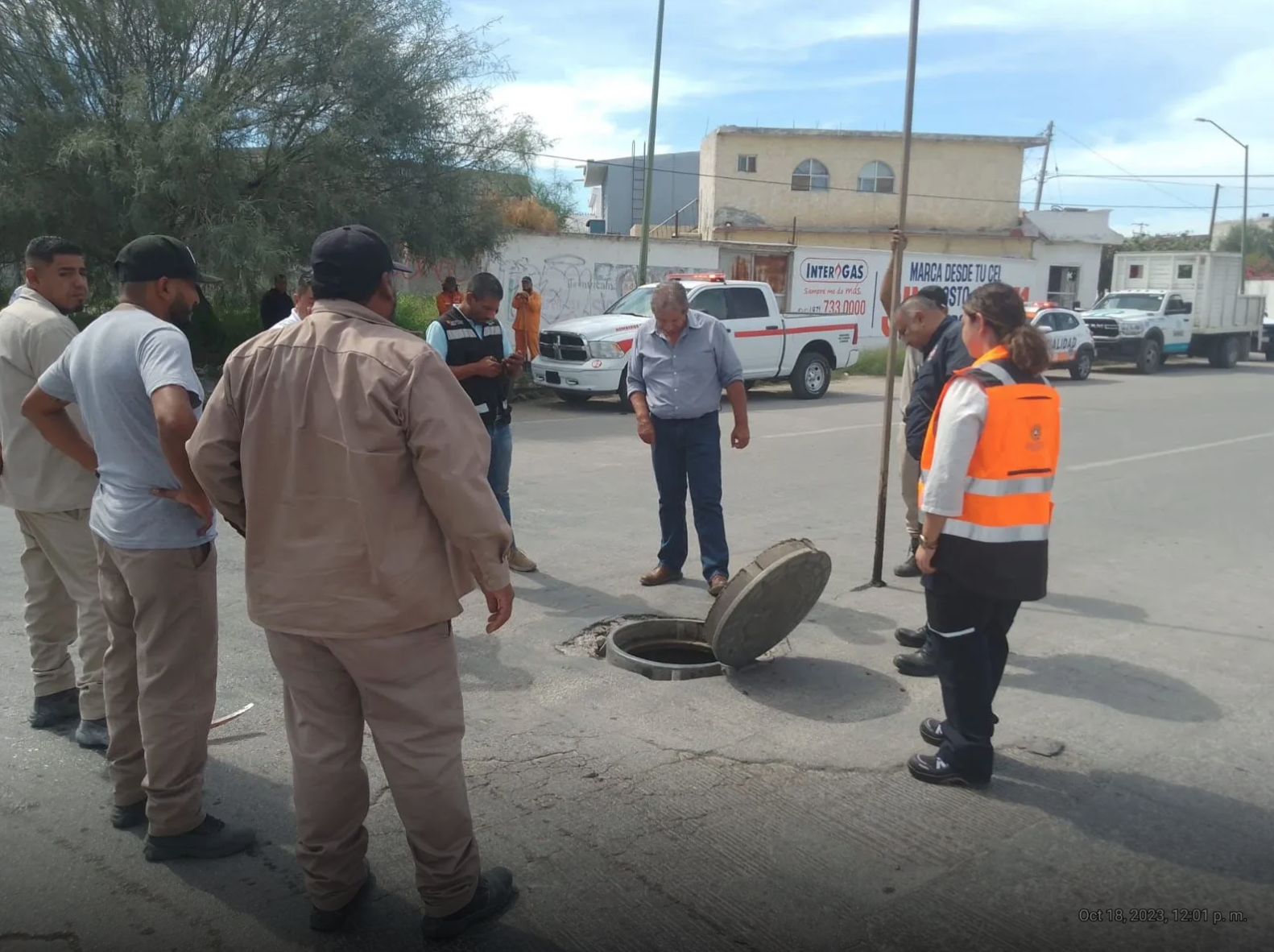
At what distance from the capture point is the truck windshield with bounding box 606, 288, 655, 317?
56.8 feet

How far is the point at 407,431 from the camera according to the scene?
9.34ft

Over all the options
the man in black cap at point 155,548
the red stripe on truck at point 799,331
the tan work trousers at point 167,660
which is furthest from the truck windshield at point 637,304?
the tan work trousers at point 167,660

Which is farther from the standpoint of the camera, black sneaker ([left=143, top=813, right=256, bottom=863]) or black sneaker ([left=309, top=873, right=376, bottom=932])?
black sneaker ([left=143, top=813, right=256, bottom=863])

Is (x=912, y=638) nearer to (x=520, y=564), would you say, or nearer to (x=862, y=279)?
(x=520, y=564)

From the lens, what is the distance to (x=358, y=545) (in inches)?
113

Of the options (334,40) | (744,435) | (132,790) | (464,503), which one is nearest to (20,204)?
(334,40)

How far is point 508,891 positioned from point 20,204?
15.0m

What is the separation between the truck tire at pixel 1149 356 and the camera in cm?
2755

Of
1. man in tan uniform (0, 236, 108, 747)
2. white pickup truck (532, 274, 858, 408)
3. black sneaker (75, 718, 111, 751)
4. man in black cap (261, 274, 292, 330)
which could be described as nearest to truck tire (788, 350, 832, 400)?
white pickup truck (532, 274, 858, 408)

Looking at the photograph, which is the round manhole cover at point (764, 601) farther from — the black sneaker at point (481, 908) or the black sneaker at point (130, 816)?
the black sneaker at point (130, 816)

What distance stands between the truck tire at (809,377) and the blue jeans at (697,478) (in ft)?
41.6

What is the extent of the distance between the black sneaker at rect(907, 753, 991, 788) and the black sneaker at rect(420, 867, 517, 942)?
1.64 meters

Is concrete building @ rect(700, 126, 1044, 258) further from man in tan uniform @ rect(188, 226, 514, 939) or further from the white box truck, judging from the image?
man in tan uniform @ rect(188, 226, 514, 939)

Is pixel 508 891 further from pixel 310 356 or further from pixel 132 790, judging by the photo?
pixel 310 356
